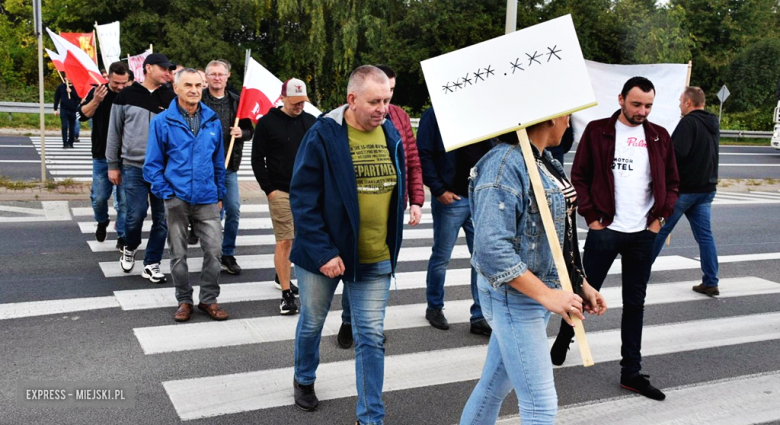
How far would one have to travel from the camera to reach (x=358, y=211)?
3.84 m

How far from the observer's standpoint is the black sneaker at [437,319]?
19.4ft

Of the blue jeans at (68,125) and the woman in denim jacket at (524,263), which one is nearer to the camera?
the woman in denim jacket at (524,263)

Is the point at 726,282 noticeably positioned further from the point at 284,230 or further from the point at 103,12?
the point at 103,12

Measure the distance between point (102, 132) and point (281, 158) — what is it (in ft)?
9.02

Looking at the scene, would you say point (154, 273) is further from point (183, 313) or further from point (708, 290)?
point (708, 290)

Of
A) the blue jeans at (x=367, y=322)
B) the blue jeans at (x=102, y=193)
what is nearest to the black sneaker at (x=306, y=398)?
the blue jeans at (x=367, y=322)

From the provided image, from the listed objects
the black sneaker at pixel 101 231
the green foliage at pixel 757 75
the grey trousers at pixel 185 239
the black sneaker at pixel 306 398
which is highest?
the green foliage at pixel 757 75

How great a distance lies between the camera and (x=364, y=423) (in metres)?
3.91

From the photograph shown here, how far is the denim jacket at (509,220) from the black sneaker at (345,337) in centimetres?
250

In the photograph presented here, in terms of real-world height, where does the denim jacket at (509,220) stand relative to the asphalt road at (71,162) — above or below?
above

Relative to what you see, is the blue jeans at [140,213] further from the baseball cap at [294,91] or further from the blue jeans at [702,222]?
the blue jeans at [702,222]

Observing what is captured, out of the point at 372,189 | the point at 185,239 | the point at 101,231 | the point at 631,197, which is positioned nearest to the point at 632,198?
the point at 631,197

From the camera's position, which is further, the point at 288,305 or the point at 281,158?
the point at 281,158

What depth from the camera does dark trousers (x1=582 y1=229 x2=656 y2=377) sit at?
470 cm
